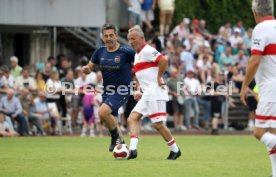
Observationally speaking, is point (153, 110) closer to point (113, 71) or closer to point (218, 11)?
point (113, 71)

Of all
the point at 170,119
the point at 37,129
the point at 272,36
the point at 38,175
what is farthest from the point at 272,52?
the point at 170,119

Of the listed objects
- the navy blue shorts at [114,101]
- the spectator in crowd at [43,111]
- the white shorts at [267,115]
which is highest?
the white shorts at [267,115]

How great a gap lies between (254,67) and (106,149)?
28.8ft

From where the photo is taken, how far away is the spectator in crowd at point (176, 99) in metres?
28.5

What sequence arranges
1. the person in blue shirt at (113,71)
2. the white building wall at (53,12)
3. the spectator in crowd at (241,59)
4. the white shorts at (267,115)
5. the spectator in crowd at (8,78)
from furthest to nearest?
1. the spectator in crowd at (241,59)
2. the white building wall at (53,12)
3. the spectator in crowd at (8,78)
4. the person in blue shirt at (113,71)
5. the white shorts at (267,115)

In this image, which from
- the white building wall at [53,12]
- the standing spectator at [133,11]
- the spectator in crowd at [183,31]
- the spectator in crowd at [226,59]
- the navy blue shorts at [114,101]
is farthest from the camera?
the spectator in crowd at [183,31]

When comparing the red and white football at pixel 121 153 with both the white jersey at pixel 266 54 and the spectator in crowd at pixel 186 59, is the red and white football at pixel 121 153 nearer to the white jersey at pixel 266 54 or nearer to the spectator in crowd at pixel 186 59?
the white jersey at pixel 266 54

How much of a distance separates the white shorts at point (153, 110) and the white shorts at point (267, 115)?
446 cm

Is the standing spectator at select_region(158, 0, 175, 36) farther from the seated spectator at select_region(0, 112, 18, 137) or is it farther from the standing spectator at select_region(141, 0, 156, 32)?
→ the seated spectator at select_region(0, 112, 18, 137)

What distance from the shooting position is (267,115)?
1098 cm

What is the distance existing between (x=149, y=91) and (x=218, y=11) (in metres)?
22.7

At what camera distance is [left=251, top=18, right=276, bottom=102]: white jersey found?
10.9 metres

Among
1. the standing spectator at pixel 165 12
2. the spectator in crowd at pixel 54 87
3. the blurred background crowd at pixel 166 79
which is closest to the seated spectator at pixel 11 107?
the blurred background crowd at pixel 166 79

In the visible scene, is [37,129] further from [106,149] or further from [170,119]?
[106,149]
